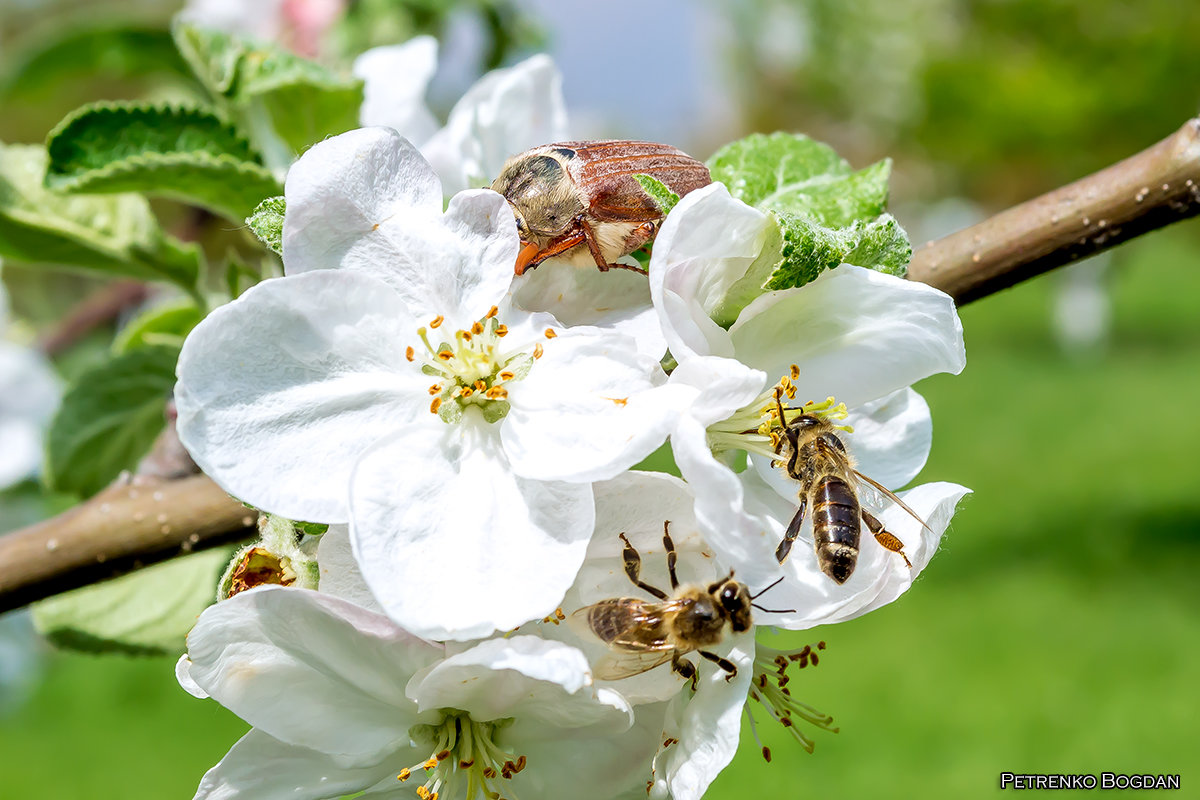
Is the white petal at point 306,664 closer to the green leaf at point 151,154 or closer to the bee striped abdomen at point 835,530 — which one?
the bee striped abdomen at point 835,530

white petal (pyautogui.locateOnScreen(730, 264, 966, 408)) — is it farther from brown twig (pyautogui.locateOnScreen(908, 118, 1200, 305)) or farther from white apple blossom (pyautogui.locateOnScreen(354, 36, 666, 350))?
white apple blossom (pyautogui.locateOnScreen(354, 36, 666, 350))

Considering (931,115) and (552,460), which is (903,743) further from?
(931,115)

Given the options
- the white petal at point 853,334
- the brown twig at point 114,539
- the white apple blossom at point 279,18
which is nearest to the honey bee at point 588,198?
the white petal at point 853,334

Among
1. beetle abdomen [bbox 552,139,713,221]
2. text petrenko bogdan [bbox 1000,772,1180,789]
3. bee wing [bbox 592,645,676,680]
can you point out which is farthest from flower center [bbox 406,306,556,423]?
text petrenko bogdan [bbox 1000,772,1180,789]

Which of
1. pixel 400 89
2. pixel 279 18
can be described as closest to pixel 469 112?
pixel 400 89

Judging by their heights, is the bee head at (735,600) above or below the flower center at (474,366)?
below

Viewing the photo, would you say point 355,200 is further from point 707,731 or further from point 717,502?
point 707,731
